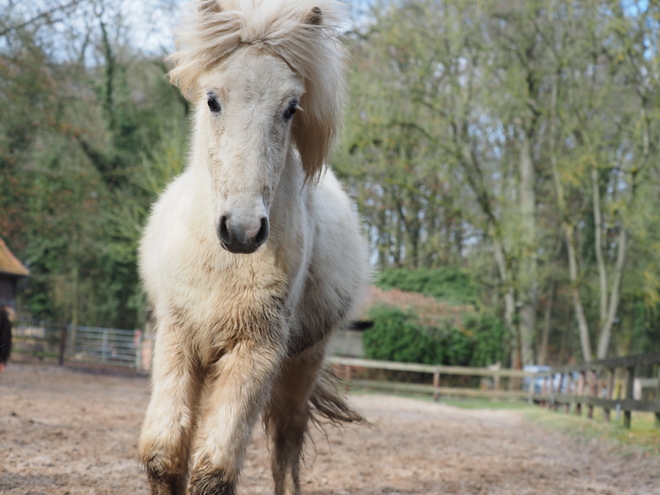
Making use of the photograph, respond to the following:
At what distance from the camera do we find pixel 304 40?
11.1 feet

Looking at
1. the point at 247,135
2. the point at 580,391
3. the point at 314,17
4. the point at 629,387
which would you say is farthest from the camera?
the point at 580,391

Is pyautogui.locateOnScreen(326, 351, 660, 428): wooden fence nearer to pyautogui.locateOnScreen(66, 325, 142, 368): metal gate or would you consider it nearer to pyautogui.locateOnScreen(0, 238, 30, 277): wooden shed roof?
pyautogui.locateOnScreen(66, 325, 142, 368): metal gate

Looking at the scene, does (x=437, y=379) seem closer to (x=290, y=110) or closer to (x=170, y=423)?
(x=170, y=423)

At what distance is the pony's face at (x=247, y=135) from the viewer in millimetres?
2818

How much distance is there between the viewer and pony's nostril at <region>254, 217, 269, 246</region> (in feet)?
9.16

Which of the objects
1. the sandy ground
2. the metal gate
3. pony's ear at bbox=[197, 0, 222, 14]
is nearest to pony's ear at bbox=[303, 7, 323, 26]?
pony's ear at bbox=[197, 0, 222, 14]

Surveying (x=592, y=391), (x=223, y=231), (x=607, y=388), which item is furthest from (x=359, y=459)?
(x=592, y=391)

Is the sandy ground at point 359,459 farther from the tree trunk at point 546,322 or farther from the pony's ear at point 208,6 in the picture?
the tree trunk at point 546,322

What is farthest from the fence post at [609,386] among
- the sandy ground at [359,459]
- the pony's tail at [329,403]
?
the pony's tail at [329,403]

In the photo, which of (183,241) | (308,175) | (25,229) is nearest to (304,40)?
(308,175)

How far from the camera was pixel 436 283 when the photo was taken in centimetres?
2458

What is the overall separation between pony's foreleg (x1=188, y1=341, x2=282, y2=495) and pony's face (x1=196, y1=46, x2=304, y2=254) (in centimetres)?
69

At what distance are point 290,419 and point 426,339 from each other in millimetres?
18140

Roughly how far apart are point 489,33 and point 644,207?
291 inches
